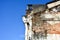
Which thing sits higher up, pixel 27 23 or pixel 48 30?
pixel 27 23

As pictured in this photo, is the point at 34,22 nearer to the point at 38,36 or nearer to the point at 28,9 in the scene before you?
the point at 38,36

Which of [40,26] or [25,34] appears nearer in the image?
[40,26]

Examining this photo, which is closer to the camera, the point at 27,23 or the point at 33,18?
the point at 33,18

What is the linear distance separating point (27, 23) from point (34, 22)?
1150mm

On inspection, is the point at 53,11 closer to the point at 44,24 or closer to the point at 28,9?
the point at 44,24

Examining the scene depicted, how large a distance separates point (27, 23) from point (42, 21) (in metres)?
1.46

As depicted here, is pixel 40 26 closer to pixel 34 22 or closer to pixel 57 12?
pixel 34 22

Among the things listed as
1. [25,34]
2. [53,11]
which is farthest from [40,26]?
[25,34]

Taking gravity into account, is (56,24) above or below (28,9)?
below

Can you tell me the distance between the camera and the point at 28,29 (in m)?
10.5

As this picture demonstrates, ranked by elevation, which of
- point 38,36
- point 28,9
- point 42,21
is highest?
point 28,9

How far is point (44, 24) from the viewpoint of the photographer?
9094mm

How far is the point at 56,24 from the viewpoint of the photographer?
352 inches

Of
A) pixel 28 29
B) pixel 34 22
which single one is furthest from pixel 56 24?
pixel 28 29
